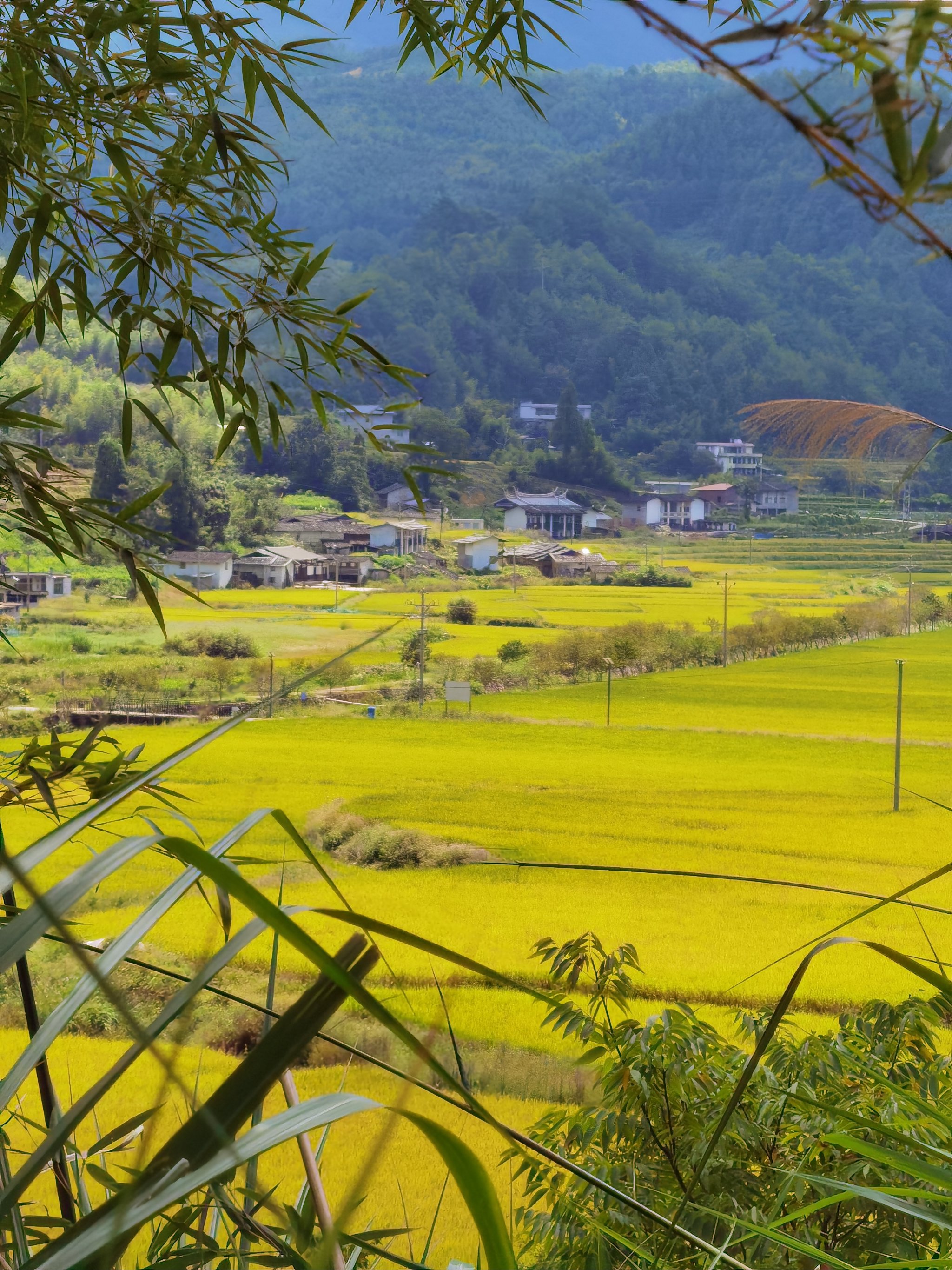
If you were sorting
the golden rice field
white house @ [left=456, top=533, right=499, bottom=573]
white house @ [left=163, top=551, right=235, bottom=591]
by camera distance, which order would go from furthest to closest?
white house @ [left=456, top=533, right=499, bottom=573]
white house @ [left=163, top=551, right=235, bottom=591]
the golden rice field

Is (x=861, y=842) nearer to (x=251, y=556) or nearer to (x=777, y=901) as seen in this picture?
(x=777, y=901)

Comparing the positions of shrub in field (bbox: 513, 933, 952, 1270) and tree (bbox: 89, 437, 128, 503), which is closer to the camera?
shrub in field (bbox: 513, 933, 952, 1270)

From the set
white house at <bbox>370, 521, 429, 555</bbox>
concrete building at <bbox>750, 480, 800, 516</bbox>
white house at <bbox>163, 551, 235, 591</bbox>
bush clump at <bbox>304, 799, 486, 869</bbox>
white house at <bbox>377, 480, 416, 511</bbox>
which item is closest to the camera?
bush clump at <bbox>304, 799, 486, 869</bbox>

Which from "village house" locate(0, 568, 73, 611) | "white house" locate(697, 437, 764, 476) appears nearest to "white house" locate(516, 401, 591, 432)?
"white house" locate(697, 437, 764, 476)

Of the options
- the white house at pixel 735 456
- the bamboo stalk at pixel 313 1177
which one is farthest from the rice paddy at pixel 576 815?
the bamboo stalk at pixel 313 1177

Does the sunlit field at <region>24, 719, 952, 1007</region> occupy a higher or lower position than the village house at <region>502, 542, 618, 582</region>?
lower

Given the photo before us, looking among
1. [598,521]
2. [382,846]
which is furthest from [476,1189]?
[598,521]

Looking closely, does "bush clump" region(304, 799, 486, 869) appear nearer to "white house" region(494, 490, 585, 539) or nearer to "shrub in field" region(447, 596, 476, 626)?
"shrub in field" region(447, 596, 476, 626)

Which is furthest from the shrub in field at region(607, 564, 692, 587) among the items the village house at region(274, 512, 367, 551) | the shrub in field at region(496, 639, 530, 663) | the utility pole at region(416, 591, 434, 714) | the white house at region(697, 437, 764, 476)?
the village house at region(274, 512, 367, 551)

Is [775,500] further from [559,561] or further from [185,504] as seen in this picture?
[185,504]

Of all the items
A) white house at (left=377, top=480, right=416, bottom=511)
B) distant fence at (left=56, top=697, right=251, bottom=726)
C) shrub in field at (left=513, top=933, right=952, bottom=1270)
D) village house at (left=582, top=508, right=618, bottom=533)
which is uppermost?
white house at (left=377, top=480, right=416, bottom=511)
